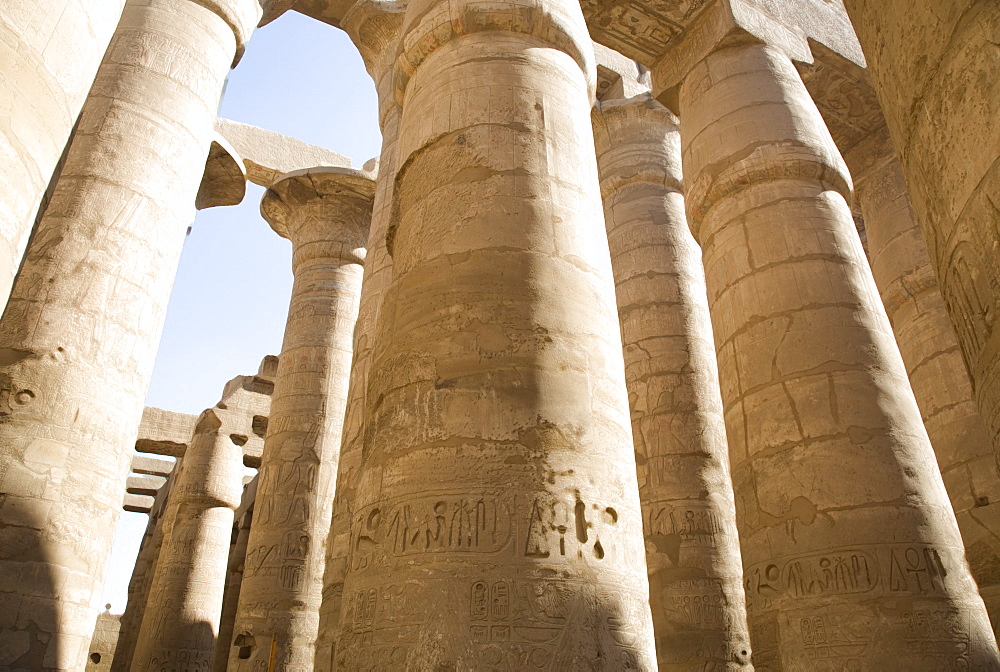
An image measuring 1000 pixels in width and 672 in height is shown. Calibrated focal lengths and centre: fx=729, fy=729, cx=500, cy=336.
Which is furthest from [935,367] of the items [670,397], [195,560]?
[195,560]

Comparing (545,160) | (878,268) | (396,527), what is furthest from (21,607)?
(878,268)

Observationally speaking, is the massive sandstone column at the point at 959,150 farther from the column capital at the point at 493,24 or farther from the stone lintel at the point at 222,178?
the stone lintel at the point at 222,178

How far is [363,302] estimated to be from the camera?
688 centimetres

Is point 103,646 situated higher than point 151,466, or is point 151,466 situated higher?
point 151,466

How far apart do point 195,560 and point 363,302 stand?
7.26 metres

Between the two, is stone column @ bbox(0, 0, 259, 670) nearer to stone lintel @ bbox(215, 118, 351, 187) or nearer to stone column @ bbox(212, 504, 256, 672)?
stone lintel @ bbox(215, 118, 351, 187)

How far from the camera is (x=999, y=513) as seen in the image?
6137 mm

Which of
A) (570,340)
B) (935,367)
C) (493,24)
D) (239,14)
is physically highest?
(239,14)

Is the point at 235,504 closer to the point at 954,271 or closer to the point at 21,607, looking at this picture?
the point at 21,607

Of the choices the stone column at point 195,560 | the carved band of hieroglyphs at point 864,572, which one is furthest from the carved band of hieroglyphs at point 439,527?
the stone column at point 195,560

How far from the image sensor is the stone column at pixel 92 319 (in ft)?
13.9

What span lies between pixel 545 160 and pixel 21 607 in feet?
12.6

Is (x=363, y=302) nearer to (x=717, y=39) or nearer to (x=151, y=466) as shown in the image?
(x=717, y=39)

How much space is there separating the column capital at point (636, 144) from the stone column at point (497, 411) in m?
4.94
